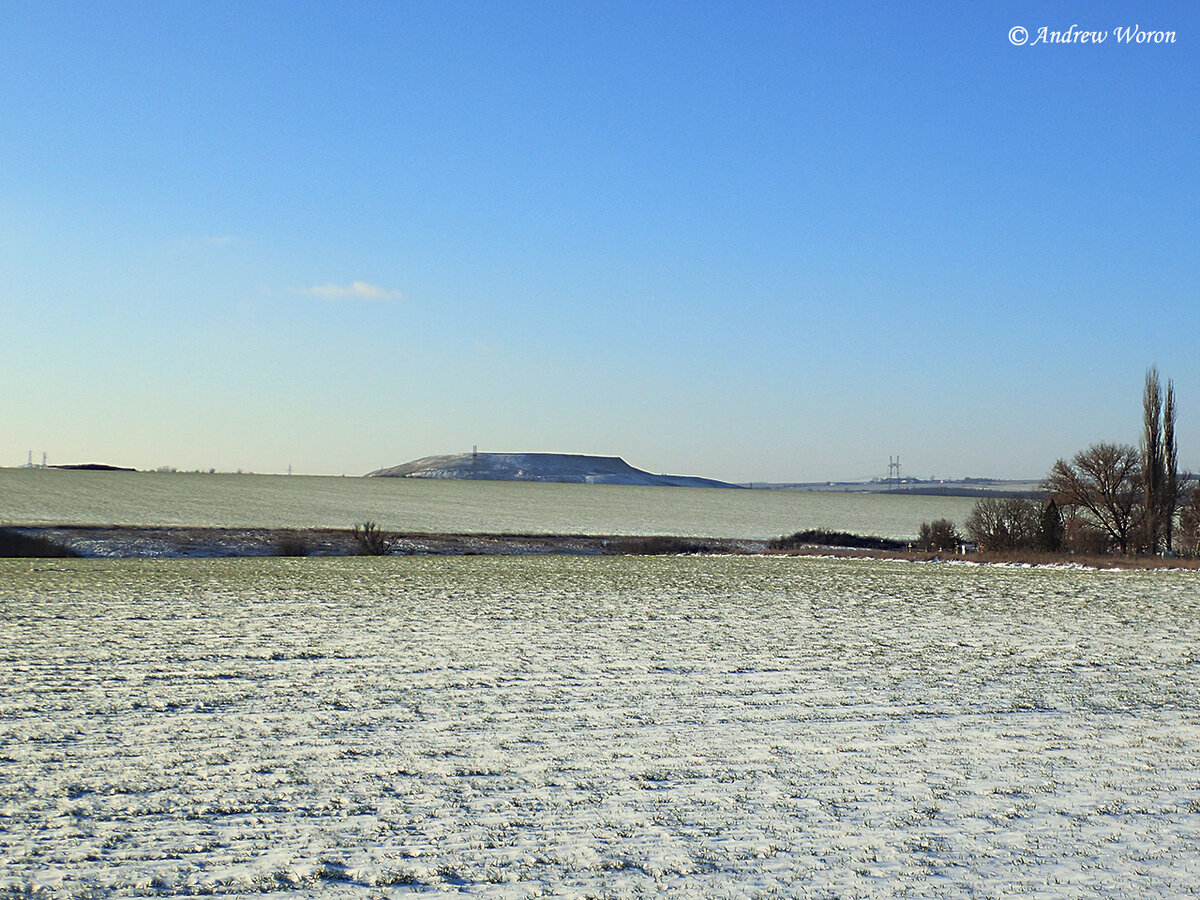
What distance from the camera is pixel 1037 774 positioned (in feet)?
28.0

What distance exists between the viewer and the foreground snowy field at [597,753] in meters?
6.38

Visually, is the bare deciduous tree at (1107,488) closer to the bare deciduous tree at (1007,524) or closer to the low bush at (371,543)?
the bare deciduous tree at (1007,524)

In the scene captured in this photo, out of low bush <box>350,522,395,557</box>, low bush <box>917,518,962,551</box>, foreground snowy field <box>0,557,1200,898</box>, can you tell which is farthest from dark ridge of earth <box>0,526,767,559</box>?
foreground snowy field <box>0,557,1200,898</box>

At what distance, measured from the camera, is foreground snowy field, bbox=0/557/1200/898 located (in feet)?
20.9

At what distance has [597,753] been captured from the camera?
29.9 ft

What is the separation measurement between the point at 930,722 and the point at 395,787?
5.62m

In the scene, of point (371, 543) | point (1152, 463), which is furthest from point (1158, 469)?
point (371, 543)

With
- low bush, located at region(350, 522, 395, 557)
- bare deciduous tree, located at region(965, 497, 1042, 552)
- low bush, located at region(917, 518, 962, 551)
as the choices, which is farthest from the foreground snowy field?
low bush, located at region(917, 518, 962, 551)

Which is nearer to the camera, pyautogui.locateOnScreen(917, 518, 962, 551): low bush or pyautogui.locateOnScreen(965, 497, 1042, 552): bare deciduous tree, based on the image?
pyautogui.locateOnScreen(965, 497, 1042, 552): bare deciduous tree

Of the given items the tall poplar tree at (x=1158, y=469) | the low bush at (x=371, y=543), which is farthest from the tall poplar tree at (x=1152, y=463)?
the low bush at (x=371, y=543)

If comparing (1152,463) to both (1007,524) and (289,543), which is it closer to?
(1007,524)

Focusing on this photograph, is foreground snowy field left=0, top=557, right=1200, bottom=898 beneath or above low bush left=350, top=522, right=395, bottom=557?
above

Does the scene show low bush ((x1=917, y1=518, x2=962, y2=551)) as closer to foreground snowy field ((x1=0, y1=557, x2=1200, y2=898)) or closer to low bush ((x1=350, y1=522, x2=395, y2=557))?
low bush ((x1=350, y1=522, x2=395, y2=557))

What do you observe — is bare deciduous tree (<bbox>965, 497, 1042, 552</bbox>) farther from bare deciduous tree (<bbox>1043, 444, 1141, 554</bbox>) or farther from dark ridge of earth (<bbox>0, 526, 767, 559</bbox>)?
dark ridge of earth (<bbox>0, 526, 767, 559</bbox>)
